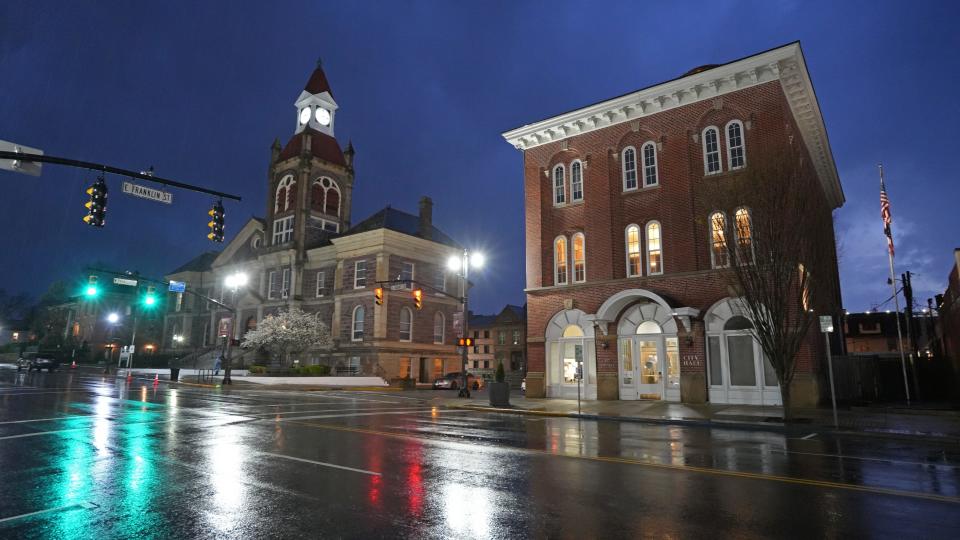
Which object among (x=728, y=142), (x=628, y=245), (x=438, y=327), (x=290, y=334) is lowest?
(x=290, y=334)

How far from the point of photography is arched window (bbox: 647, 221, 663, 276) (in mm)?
24078

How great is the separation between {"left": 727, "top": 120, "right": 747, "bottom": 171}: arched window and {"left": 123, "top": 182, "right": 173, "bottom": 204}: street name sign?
20566mm

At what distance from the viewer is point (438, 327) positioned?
4812cm

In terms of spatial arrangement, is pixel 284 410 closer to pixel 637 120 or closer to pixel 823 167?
pixel 637 120

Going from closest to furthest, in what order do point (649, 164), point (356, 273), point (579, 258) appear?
point (649, 164) → point (579, 258) → point (356, 273)

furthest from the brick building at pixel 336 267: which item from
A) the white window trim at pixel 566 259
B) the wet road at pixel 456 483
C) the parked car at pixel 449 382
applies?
the wet road at pixel 456 483

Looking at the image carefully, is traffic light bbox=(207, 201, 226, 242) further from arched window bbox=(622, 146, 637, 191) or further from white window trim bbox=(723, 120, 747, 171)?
white window trim bbox=(723, 120, 747, 171)

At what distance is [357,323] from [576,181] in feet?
79.6

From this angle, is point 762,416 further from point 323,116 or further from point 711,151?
point 323,116

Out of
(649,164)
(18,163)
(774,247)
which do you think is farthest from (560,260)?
(18,163)

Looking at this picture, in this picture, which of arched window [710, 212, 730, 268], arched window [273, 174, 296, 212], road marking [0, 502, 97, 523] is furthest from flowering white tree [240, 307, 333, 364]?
road marking [0, 502, 97, 523]

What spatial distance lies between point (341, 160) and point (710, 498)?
172 feet

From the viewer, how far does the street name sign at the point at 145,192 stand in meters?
14.7

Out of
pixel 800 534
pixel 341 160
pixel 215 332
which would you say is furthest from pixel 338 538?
pixel 215 332
